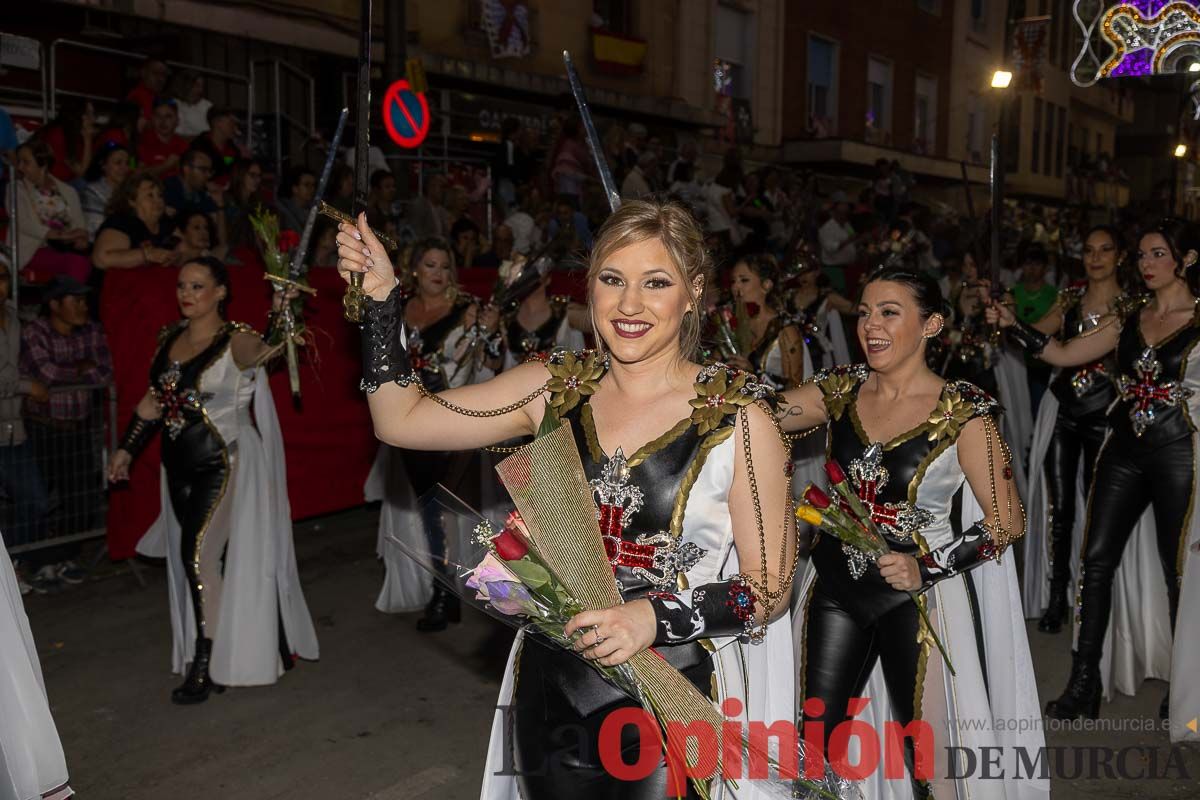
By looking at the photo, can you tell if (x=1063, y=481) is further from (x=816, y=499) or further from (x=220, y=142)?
(x=220, y=142)

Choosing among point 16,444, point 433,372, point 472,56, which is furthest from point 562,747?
point 472,56

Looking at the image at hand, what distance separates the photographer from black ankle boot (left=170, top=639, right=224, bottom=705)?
18.3 feet

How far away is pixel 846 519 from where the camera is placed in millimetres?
3660

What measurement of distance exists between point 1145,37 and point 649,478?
9.08 m

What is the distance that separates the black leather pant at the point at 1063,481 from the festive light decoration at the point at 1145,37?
3.93 metres

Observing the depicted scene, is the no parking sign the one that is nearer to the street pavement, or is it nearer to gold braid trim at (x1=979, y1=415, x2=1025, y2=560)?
the street pavement

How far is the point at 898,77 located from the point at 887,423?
26861 millimetres

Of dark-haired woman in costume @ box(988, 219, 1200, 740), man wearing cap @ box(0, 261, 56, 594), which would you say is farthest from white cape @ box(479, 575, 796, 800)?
man wearing cap @ box(0, 261, 56, 594)

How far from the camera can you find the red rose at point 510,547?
2.54m

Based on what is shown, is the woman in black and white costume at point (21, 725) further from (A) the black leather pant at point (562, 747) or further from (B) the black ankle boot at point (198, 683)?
(B) the black ankle boot at point (198, 683)

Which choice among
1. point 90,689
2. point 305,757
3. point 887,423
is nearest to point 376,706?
point 305,757

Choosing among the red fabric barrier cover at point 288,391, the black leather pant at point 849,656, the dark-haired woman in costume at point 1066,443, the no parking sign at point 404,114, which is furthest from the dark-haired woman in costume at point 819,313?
the black leather pant at point 849,656

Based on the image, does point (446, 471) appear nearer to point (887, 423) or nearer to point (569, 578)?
point (887, 423)

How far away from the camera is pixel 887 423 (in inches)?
161
